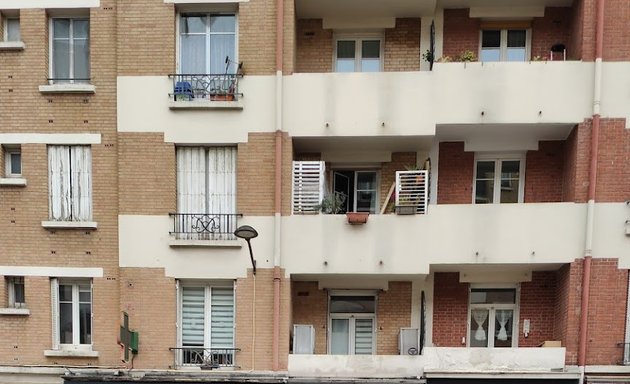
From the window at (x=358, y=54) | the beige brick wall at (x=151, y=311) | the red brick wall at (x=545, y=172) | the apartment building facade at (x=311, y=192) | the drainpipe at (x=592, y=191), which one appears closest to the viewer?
the drainpipe at (x=592, y=191)

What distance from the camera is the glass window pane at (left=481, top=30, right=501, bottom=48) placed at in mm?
9367

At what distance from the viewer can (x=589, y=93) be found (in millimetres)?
8242

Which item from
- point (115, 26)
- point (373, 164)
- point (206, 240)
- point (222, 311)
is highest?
point (115, 26)

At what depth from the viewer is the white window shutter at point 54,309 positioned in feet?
29.4

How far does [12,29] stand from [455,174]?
32.5ft

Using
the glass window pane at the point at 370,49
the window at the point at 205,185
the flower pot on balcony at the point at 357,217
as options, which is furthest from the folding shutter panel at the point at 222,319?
the glass window pane at the point at 370,49

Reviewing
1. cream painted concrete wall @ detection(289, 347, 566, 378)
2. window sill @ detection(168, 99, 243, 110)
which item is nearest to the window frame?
window sill @ detection(168, 99, 243, 110)

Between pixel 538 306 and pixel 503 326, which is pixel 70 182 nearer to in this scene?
pixel 503 326

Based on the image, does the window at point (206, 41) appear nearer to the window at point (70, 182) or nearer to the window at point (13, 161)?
the window at point (70, 182)

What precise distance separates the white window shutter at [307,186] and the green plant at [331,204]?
122mm

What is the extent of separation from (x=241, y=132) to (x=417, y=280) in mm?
A: 4717

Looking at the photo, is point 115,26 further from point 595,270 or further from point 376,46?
point 595,270

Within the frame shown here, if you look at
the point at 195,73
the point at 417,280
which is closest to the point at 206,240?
the point at 195,73

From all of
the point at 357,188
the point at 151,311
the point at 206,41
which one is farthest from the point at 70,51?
the point at 357,188
